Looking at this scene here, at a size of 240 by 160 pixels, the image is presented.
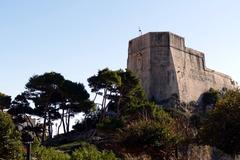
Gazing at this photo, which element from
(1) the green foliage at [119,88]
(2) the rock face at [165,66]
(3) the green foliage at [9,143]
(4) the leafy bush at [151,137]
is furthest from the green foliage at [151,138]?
(2) the rock face at [165,66]

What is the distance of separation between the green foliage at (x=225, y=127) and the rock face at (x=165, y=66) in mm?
27547

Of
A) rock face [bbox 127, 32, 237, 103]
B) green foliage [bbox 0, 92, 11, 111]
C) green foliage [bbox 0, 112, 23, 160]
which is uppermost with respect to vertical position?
rock face [bbox 127, 32, 237, 103]

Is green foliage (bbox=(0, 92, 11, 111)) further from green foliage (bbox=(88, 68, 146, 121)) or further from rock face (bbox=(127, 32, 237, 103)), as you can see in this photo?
rock face (bbox=(127, 32, 237, 103))

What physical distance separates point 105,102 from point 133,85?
275 cm

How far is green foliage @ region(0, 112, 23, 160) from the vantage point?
1596cm

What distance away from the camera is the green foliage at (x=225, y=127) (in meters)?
17.9

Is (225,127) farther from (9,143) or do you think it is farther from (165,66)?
(165,66)

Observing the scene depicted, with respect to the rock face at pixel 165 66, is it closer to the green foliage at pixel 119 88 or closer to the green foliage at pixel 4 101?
the green foliage at pixel 119 88

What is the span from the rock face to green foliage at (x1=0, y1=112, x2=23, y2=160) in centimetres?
3071

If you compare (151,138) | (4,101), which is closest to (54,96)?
(4,101)

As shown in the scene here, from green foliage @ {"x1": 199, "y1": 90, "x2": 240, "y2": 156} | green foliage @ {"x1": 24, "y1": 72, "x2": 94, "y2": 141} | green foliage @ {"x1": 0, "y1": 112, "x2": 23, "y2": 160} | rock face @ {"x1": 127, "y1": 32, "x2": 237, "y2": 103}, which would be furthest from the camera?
rock face @ {"x1": 127, "y1": 32, "x2": 237, "y2": 103}

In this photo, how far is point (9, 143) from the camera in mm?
16078

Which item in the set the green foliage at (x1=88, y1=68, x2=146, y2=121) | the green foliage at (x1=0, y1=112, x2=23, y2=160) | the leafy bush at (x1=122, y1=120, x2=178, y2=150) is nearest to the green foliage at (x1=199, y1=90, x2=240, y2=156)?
the leafy bush at (x1=122, y1=120, x2=178, y2=150)

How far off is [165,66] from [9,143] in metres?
32.4
